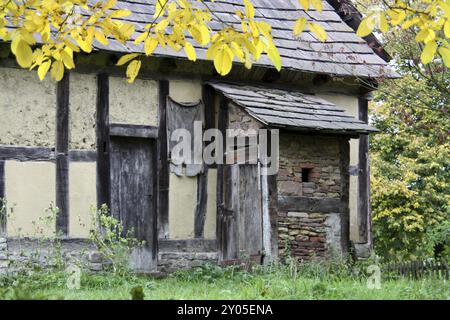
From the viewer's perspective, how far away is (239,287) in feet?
31.0

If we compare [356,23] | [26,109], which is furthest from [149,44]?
[356,23]

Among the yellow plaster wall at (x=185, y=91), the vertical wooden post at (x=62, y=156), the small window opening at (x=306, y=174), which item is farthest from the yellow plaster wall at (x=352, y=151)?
the vertical wooden post at (x=62, y=156)

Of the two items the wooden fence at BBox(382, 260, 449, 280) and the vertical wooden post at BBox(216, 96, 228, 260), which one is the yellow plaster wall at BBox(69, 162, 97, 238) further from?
the wooden fence at BBox(382, 260, 449, 280)

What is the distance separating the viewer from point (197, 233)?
1323 centimetres

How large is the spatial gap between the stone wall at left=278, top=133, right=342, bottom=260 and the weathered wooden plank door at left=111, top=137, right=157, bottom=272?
2.02 metres

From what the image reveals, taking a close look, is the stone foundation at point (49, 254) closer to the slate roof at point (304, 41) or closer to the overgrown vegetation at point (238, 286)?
the overgrown vegetation at point (238, 286)

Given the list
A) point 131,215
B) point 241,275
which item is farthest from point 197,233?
point 241,275

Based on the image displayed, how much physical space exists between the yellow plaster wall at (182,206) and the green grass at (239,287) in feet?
4.16

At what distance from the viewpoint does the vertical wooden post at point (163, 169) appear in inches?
510

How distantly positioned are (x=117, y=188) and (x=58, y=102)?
1.57 meters

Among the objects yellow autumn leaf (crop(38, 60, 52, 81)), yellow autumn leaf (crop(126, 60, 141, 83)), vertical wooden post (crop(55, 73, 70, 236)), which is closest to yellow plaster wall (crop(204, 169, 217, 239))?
vertical wooden post (crop(55, 73, 70, 236))

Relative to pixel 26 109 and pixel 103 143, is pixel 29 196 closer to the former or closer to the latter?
pixel 26 109

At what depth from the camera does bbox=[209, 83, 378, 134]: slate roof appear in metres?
12.3

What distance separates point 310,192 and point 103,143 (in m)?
3.11
